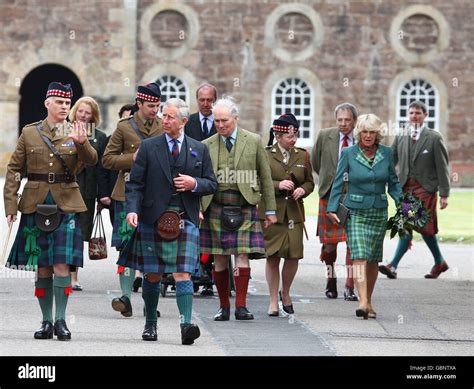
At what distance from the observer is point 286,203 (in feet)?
45.8

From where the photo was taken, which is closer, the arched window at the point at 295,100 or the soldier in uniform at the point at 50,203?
the soldier in uniform at the point at 50,203

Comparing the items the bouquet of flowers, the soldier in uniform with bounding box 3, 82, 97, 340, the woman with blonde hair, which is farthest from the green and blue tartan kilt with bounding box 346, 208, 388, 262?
the soldier in uniform with bounding box 3, 82, 97, 340

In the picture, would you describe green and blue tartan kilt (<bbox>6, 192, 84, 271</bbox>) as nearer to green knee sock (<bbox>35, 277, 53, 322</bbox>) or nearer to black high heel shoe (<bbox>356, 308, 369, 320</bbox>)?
green knee sock (<bbox>35, 277, 53, 322</bbox>)

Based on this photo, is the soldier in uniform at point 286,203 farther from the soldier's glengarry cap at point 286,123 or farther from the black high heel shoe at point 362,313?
the black high heel shoe at point 362,313

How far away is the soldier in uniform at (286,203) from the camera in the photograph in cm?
1377

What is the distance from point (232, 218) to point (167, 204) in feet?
5.67

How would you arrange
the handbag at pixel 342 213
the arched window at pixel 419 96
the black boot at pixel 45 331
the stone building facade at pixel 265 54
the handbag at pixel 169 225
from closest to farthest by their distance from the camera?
the handbag at pixel 169 225, the black boot at pixel 45 331, the handbag at pixel 342 213, the stone building facade at pixel 265 54, the arched window at pixel 419 96

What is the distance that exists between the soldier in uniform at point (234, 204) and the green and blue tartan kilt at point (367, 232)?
884 mm

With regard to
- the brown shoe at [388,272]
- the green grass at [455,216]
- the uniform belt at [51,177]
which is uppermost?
the uniform belt at [51,177]

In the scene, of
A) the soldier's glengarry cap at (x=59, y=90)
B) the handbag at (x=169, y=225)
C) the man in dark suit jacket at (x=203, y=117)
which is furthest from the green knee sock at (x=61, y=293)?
the man in dark suit jacket at (x=203, y=117)

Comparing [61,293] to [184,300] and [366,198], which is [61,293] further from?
[366,198]

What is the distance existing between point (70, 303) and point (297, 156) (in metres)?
2.50

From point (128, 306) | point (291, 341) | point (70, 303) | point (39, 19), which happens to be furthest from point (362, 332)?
point (39, 19)
